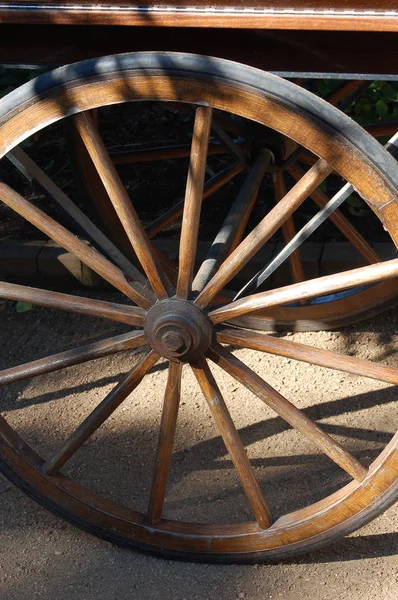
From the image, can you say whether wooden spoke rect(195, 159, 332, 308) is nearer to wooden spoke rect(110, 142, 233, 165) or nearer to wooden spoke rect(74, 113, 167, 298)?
wooden spoke rect(74, 113, 167, 298)

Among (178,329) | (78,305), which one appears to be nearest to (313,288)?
(178,329)

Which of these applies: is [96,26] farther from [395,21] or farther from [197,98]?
[395,21]

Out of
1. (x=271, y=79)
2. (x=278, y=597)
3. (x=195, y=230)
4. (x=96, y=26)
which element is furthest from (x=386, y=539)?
(x=96, y=26)

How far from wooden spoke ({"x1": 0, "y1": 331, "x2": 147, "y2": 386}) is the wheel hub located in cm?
8

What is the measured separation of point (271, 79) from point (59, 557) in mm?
1347

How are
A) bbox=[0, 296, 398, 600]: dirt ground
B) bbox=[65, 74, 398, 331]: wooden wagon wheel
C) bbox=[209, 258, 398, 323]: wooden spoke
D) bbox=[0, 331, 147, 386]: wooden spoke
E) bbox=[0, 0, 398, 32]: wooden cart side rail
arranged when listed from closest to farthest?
bbox=[0, 0, 398, 32]: wooden cart side rail
bbox=[209, 258, 398, 323]: wooden spoke
bbox=[0, 331, 147, 386]: wooden spoke
bbox=[0, 296, 398, 600]: dirt ground
bbox=[65, 74, 398, 331]: wooden wagon wheel

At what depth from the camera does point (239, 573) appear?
2.18 meters

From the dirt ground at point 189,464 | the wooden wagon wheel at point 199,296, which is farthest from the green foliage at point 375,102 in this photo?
the wooden wagon wheel at point 199,296

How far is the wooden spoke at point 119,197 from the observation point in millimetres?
1848

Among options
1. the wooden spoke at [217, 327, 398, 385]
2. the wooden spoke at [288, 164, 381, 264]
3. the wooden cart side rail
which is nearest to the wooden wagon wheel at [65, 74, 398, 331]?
the wooden spoke at [288, 164, 381, 264]

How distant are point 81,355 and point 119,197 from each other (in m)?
0.40

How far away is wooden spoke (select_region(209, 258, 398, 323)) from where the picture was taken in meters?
1.79

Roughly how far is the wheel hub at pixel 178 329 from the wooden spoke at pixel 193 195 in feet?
0.12

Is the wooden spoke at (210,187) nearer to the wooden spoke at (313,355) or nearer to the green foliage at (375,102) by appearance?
the green foliage at (375,102)
